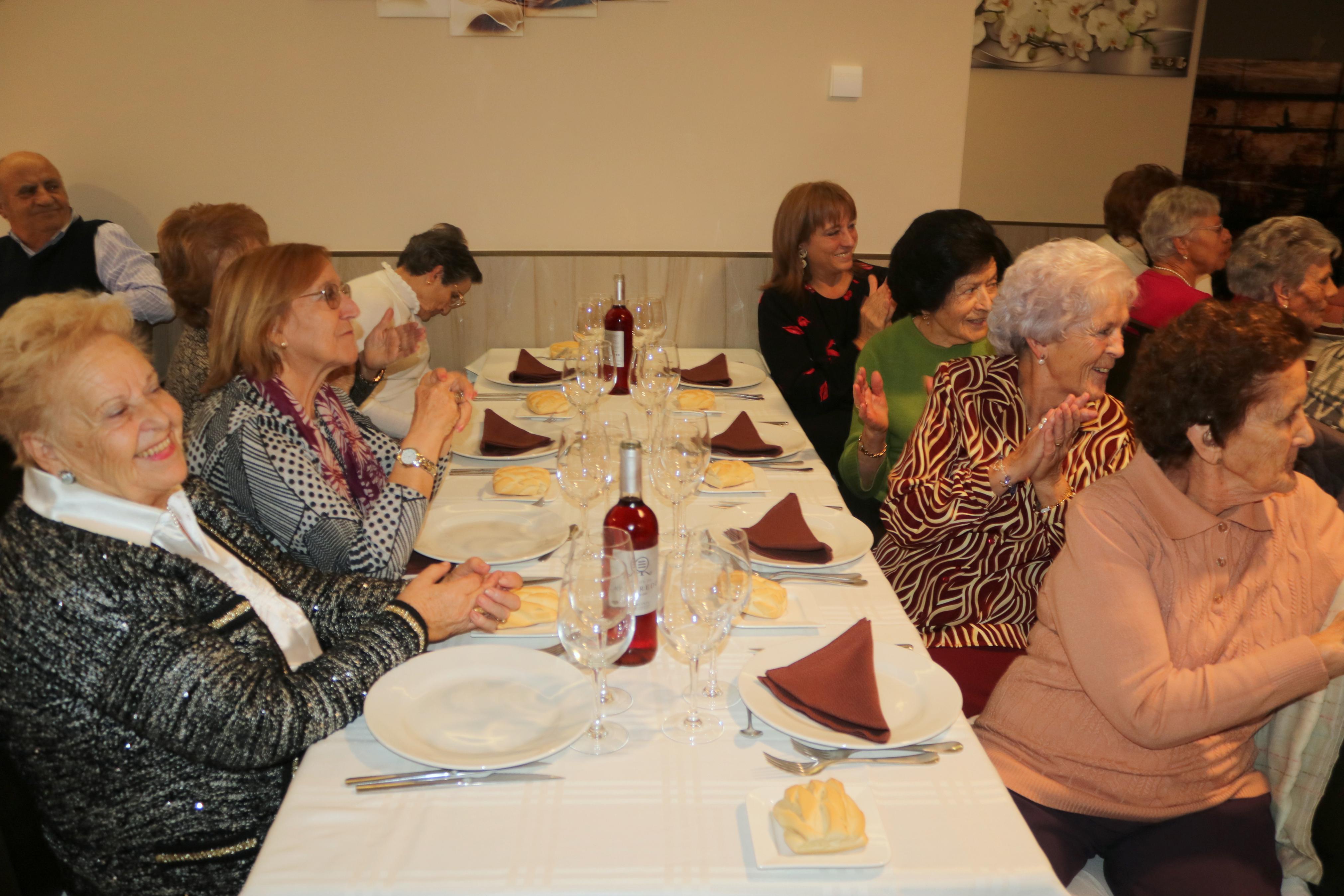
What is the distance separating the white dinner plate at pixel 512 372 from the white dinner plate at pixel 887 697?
5.35 feet

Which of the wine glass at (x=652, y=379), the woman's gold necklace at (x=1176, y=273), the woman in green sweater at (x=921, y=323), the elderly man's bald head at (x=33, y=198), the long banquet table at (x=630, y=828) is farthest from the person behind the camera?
the woman's gold necklace at (x=1176, y=273)

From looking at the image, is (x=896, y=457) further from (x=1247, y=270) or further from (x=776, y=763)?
(x=1247, y=270)

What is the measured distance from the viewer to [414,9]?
12.0 feet

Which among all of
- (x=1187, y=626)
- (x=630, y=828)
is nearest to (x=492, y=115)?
(x=1187, y=626)

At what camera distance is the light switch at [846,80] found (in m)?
3.75

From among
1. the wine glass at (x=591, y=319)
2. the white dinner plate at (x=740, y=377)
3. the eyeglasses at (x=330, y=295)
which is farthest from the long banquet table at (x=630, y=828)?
the white dinner plate at (x=740, y=377)

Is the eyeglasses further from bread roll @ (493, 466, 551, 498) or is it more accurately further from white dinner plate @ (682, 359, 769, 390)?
white dinner plate @ (682, 359, 769, 390)

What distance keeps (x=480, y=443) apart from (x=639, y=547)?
1131 mm

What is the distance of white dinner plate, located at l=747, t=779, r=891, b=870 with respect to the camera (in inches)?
39.4

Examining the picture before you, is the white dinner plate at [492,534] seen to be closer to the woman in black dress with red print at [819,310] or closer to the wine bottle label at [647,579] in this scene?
the wine bottle label at [647,579]

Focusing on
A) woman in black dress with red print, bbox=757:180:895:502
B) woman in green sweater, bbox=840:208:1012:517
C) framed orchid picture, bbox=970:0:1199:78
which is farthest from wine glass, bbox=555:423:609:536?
framed orchid picture, bbox=970:0:1199:78

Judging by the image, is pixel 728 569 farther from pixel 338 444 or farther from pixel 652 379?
pixel 652 379

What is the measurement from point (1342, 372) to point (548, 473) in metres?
2.01

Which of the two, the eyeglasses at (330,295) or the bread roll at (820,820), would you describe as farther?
the eyeglasses at (330,295)
